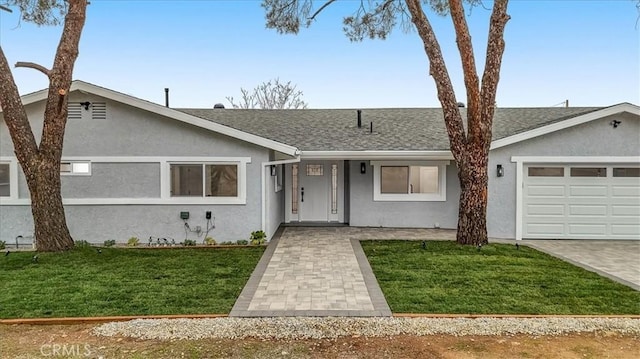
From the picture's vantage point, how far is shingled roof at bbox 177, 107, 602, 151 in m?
11.3

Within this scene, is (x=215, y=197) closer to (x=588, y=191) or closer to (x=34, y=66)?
(x=34, y=66)

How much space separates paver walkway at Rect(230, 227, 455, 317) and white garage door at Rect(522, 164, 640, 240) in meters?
2.58

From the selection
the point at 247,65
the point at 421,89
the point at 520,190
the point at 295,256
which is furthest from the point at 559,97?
the point at 295,256

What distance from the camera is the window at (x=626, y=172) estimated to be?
10242 millimetres

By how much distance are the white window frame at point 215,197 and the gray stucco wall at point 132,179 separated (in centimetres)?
13

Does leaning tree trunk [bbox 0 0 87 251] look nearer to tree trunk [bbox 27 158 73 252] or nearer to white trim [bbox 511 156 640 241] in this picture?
tree trunk [bbox 27 158 73 252]

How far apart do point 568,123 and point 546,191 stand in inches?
74.2

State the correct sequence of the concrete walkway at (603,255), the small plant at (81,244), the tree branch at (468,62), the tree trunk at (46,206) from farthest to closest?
1. the small plant at (81,244)
2. the tree branch at (468,62)
3. the tree trunk at (46,206)
4. the concrete walkway at (603,255)

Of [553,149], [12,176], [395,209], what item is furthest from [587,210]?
[12,176]

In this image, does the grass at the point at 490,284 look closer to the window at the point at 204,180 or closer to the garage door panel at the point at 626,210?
the garage door panel at the point at 626,210

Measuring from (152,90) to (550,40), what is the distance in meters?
23.1

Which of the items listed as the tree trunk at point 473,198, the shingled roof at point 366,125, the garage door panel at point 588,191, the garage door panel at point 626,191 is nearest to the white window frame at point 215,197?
the shingled roof at point 366,125

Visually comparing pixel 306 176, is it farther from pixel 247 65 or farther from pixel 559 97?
pixel 559 97

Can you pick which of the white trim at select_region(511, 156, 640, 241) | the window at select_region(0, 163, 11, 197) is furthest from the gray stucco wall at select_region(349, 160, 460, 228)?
the window at select_region(0, 163, 11, 197)
